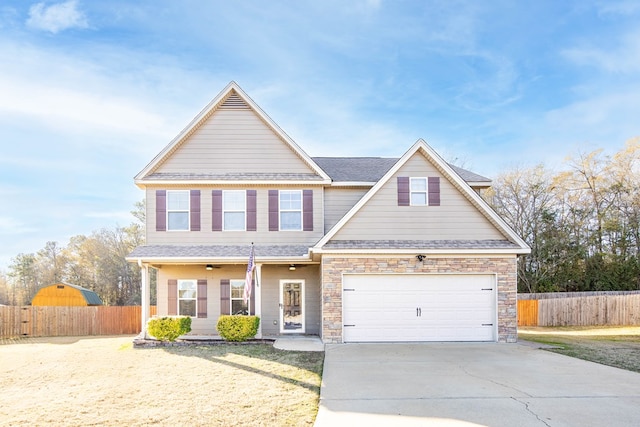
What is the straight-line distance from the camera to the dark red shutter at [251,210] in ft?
56.1

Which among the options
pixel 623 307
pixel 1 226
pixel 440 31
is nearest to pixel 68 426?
pixel 440 31

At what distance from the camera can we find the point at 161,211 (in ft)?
55.7

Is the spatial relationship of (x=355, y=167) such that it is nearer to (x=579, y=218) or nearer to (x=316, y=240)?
(x=316, y=240)

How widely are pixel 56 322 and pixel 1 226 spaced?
1928cm

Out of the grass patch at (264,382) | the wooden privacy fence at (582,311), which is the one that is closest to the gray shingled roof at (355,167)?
the grass patch at (264,382)

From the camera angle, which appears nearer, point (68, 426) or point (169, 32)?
point (68, 426)

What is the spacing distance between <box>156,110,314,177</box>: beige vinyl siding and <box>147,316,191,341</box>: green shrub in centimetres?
512

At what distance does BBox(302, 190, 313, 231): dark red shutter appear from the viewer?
17172 mm

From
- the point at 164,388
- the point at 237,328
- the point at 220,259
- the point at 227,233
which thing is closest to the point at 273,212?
the point at 227,233

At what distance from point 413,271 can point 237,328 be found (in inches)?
216

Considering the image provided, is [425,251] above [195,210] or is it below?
below

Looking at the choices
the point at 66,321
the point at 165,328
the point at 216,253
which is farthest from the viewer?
the point at 66,321

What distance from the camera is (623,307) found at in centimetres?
2336

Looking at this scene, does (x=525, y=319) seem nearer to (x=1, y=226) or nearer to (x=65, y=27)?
(x=65, y=27)
